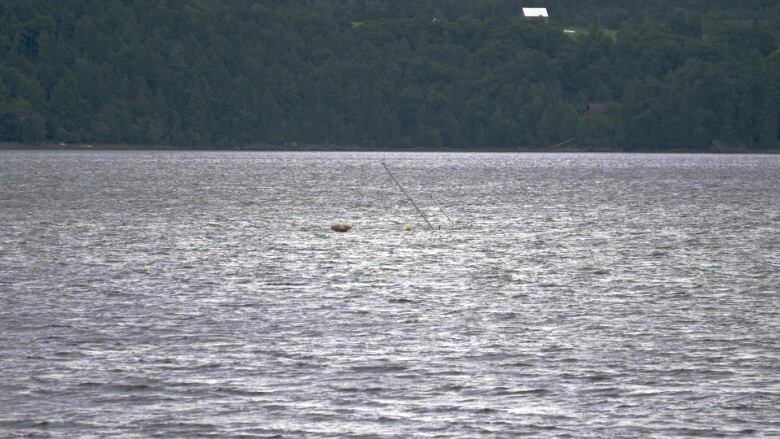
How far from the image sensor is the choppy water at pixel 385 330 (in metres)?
30.1

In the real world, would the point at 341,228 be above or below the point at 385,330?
below

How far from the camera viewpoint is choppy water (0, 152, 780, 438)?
98.9 feet

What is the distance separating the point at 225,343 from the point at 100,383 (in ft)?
21.5

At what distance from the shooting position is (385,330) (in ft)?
137

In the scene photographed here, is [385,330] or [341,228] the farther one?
[341,228]

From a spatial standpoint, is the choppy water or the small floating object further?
the small floating object

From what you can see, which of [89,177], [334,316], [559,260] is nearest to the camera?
[334,316]

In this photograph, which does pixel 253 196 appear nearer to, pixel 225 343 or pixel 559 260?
pixel 559 260

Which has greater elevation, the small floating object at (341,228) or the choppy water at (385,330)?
the choppy water at (385,330)

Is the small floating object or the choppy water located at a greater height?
the choppy water

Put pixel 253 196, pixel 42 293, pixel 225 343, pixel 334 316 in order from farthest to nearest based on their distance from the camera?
pixel 253 196
pixel 42 293
pixel 334 316
pixel 225 343

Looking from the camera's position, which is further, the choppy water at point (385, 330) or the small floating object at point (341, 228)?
the small floating object at point (341, 228)

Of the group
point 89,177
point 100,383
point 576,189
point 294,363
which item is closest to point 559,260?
point 294,363

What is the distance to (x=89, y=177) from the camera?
175m
